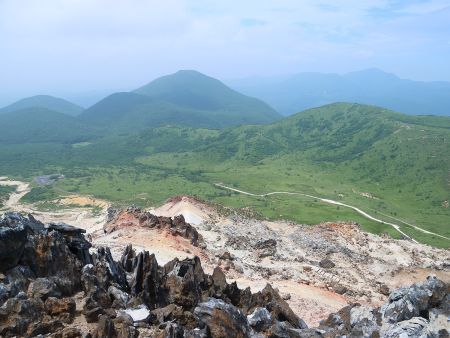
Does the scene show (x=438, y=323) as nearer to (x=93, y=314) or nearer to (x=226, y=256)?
(x=93, y=314)

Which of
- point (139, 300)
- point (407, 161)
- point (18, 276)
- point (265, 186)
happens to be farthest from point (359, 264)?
point (407, 161)

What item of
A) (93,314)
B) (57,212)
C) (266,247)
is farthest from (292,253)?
(57,212)

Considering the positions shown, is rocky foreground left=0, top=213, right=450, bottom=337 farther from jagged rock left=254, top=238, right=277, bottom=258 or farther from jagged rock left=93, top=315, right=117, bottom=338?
jagged rock left=254, top=238, right=277, bottom=258

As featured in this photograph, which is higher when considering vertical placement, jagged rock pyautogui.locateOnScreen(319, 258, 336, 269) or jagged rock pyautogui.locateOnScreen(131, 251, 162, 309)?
jagged rock pyautogui.locateOnScreen(131, 251, 162, 309)

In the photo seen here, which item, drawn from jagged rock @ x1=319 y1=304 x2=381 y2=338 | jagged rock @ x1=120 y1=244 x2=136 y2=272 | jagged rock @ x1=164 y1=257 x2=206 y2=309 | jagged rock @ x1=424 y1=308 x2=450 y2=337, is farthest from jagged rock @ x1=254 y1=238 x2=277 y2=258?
jagged rock @ x1=424 y1=308 x2=450 y2=337

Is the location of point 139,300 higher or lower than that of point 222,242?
higher

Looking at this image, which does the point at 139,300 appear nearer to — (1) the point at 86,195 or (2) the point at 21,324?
(2) the point at 21,324
